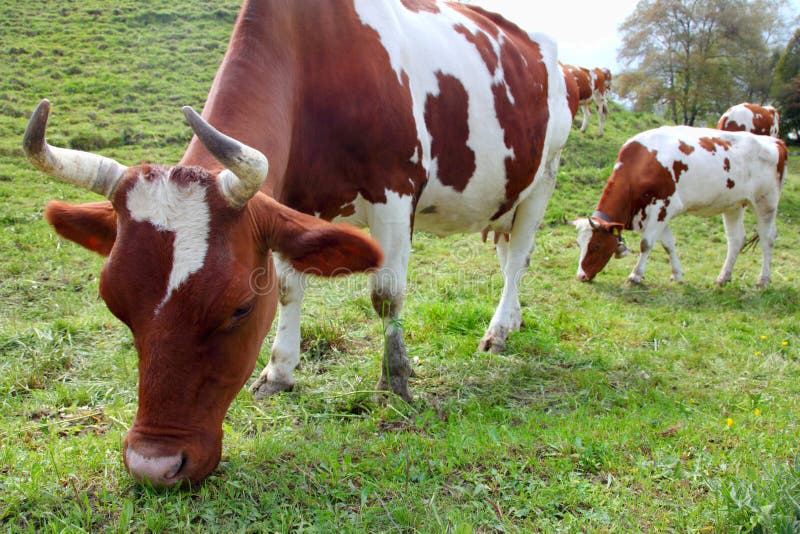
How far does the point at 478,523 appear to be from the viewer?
247cm

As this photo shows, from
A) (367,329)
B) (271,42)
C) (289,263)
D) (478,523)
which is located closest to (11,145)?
(367,329)

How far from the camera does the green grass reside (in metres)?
2.44

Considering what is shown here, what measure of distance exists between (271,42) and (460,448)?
235cm

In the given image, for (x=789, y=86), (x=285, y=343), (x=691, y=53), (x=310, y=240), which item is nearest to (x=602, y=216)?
(x=285, y=343)

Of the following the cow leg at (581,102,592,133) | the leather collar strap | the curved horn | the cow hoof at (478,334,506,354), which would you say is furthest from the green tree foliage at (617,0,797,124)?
the curved horn

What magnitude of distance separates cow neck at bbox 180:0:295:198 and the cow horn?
11.5 inches

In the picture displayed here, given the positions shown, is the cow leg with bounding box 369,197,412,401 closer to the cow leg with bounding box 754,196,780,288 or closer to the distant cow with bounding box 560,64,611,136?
the cow leg with bounding box 754,196,780,288

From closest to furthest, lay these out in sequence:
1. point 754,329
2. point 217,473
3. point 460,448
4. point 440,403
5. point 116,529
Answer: point 116,529 → point 217,473 → point 460,448 → point 440,403 → point 754,329

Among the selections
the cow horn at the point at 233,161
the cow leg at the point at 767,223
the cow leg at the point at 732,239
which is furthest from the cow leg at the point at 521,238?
the cow leg at the point at 767,223

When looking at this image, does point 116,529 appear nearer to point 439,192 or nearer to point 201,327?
Result: point 201,327

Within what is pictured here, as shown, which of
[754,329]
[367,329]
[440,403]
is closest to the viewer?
[440,403]

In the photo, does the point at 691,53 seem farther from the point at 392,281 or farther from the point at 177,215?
the point at 177,215

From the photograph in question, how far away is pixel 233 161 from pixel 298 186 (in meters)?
1.26

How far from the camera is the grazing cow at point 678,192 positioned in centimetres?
A: 870
